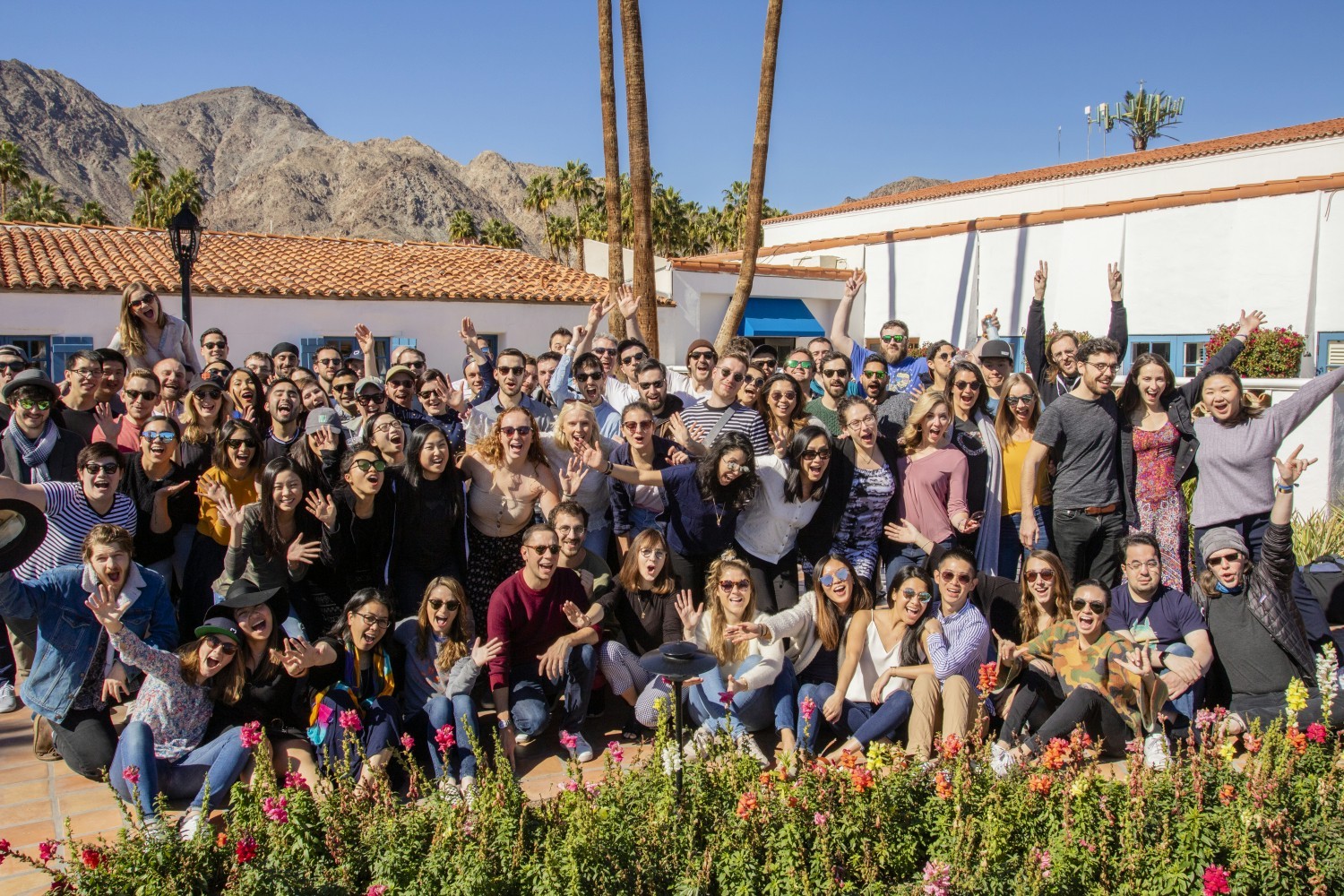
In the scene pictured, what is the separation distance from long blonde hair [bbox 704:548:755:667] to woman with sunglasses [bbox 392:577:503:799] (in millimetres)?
1103

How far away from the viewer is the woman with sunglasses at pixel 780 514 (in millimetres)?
5332

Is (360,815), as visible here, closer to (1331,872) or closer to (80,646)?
(80,646)

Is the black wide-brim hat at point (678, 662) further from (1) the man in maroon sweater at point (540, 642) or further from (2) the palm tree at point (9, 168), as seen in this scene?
(2) the palm tree at point (9, 168)

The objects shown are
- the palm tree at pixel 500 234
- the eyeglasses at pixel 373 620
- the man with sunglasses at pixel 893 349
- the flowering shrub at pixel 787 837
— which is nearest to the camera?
the flowering shrub at pixel 787 837

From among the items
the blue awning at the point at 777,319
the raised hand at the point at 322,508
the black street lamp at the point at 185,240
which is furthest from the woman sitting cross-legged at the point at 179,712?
the blue awning at the point at 777,319

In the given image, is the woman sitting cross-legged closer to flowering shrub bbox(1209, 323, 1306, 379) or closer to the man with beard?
the man with beard

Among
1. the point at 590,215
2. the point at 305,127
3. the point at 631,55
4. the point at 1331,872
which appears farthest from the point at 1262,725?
the point at 305,127

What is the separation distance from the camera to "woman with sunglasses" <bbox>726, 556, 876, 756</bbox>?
4.91 m

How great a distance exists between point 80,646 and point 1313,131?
2800 cm

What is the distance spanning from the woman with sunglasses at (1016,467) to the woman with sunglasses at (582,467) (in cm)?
230

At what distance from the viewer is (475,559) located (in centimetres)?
536

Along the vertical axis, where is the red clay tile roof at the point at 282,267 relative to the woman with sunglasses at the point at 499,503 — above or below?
above

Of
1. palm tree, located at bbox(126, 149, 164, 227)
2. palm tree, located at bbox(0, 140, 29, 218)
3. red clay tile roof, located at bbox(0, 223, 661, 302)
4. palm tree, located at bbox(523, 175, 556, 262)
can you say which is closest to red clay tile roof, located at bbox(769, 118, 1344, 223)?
red clay tile roof, located at bbox(0, 223, 661, 302)

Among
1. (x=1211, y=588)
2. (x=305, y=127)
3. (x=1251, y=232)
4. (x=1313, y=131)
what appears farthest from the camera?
(x=305, y=127)
